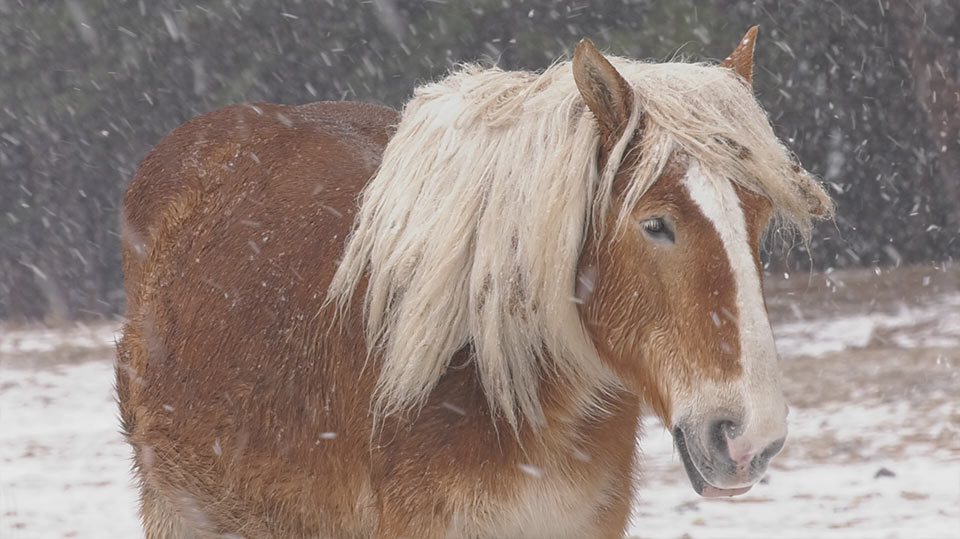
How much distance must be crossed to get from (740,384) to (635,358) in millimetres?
295

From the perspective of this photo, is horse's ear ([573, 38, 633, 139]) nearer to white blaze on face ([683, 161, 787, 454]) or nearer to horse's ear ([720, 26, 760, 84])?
white blaze on face ([683, 161, 787, 454])

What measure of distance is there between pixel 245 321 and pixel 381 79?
8519mm

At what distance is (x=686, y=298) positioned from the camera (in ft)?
7.09

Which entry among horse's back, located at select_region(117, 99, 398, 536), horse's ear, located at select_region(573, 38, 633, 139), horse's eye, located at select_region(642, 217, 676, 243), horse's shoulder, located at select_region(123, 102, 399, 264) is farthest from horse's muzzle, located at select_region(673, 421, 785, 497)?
horse's shoulder, located at select_region(123, 102, 399, 264)

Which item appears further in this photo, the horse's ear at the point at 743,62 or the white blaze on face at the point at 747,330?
the horse's ear at the point at 743,62

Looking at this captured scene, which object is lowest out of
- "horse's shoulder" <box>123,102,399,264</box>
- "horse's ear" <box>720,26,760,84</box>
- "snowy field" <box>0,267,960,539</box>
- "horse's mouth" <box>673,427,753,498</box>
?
"snowy field" <box>0,267,960,539</box>

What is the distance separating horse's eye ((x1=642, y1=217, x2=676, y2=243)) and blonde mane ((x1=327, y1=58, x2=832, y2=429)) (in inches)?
2.2

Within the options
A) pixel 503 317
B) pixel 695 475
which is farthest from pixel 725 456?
pixel 503 317

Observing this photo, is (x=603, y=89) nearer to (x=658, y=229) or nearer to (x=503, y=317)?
(x=658, y=229)

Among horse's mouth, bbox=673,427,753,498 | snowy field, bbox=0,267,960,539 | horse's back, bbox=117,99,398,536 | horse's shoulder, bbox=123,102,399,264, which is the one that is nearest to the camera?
horse's mouth, bbox=673,427,753,498

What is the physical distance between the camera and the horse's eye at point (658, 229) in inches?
86.6

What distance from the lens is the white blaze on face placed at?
6.63 ft

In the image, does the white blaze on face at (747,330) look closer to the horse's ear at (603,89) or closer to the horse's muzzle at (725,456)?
the horse's muzzle at (725,456)

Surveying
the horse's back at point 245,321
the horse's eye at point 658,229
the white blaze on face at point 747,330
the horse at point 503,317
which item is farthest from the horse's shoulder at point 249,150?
the white blaze on face at point 747,330
